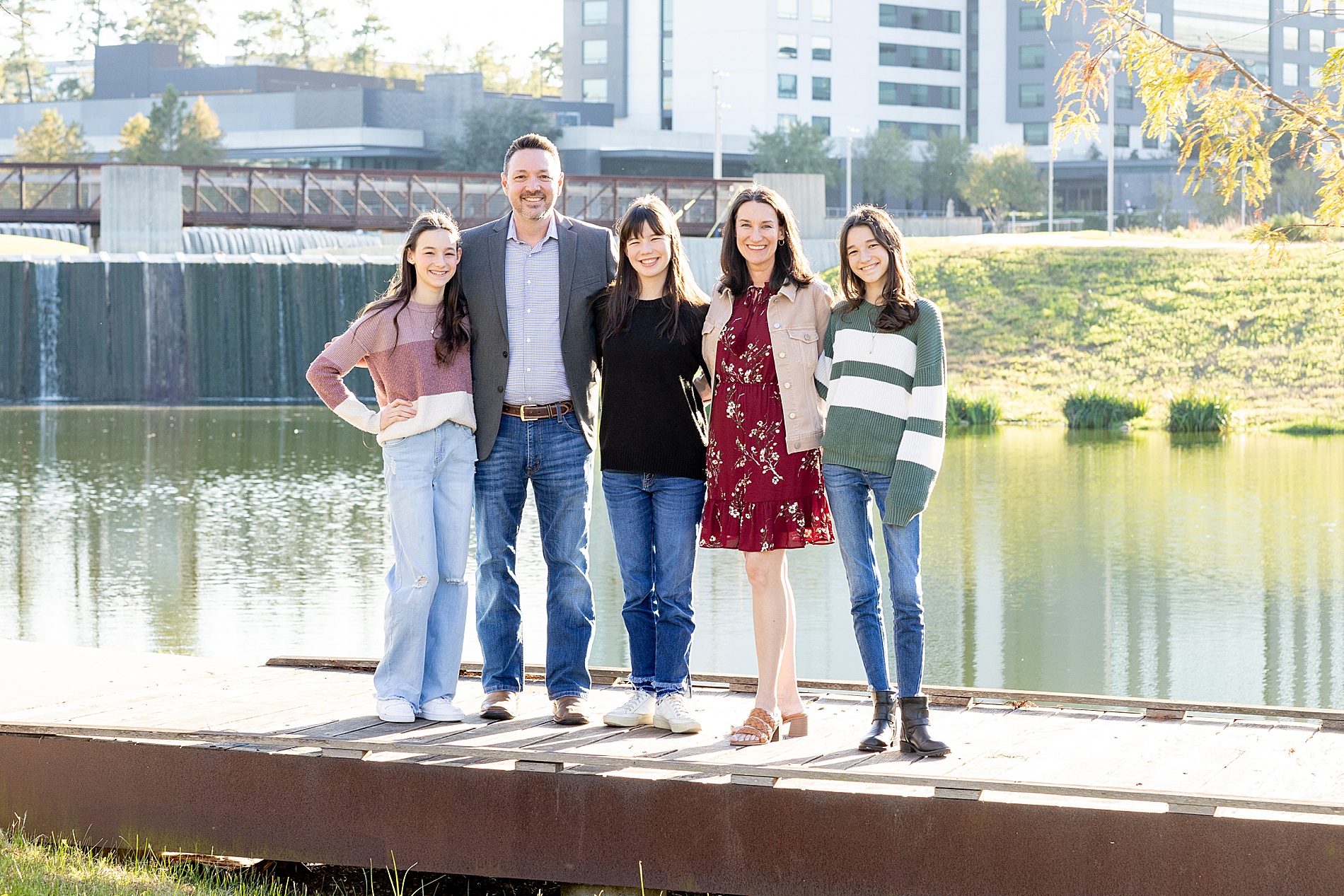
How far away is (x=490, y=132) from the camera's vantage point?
2352 inches

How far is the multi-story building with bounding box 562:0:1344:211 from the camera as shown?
6656 cm

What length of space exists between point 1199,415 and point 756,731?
19791 millimetres

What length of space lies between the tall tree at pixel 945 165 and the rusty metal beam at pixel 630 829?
5921 cm

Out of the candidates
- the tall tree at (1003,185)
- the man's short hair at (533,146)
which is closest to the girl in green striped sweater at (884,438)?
the man's short hair at (533,146)

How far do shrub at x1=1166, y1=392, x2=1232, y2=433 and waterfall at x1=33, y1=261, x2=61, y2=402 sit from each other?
17.6m

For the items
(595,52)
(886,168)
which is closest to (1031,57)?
(886,168)

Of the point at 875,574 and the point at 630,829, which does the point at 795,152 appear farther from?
the point at 630,829

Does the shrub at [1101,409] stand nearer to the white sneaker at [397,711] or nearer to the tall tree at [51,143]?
the white sneaker at [397,711]

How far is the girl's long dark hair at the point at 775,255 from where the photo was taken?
16.4 ft

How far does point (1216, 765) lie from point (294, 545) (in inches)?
363

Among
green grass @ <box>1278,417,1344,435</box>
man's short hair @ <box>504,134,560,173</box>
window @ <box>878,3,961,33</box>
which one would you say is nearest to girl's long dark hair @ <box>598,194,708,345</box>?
man's short hair @ <box>504,134,560,173</box>

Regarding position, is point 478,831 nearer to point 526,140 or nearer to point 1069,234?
point 526,140

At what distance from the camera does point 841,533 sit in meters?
4.89

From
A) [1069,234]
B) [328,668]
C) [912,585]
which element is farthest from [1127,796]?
[1069,234]
